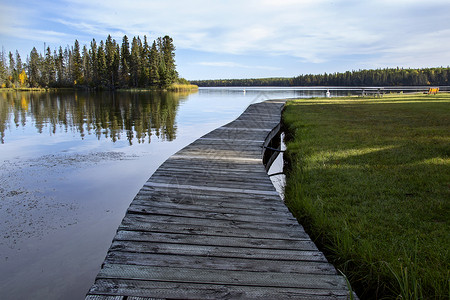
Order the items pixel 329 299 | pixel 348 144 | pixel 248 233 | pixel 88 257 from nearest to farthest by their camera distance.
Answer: pixel 329 299
pixel 248 233
pixel 88 257
pixel 348 144

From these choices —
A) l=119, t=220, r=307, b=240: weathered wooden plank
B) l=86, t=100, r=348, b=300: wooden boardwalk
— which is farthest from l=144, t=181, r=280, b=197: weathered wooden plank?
l=119, t=220, r=307, b=240: weathered wooden plank

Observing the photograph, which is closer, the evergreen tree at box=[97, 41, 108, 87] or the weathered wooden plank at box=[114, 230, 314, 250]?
the weathered wooden plank at box=[114, 230, 314, 250]

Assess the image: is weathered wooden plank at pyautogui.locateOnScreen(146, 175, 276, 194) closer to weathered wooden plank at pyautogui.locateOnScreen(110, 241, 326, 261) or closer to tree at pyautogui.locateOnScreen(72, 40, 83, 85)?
weathered wooden plank at pyautogui.locateOnScreen(110, 241, 326, 261)

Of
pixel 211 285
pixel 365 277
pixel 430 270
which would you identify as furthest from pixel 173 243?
pixel 430 270

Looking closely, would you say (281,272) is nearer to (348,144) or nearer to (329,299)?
(329,299)

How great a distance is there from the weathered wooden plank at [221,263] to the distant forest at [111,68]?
6466 cm

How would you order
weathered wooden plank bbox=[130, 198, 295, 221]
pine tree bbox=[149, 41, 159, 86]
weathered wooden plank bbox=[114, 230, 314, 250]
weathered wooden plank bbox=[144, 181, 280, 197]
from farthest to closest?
pine tree bbox=[149, 41, 159, 86] → weathered wooden plank bbox=[144, 181, 280, 197] → weathered wooden plank bbox=[130, 198, 295, 221] → weathered wooden plank bbox=[114, 230, 314, 250]

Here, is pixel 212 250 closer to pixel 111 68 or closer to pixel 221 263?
pixel 221 263

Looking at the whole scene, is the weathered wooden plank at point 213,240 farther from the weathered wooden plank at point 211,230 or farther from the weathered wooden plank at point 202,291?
the weathered wooden plank at point 202,291

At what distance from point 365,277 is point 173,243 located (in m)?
1.64

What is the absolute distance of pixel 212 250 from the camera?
8.68 feet

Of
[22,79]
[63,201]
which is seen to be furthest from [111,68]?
[63,201]

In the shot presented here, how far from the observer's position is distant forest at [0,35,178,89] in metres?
66.1

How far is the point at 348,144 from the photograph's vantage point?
7398 millimetres
